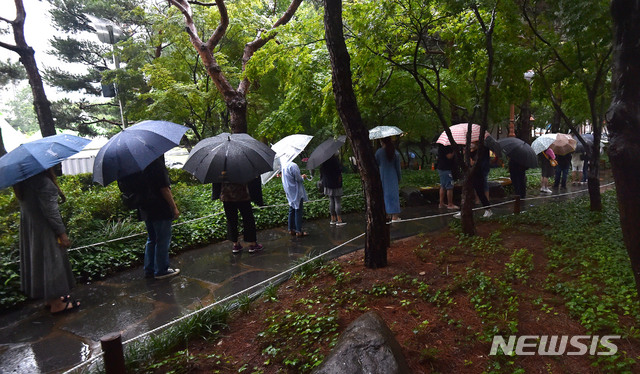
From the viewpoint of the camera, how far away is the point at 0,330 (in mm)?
4223

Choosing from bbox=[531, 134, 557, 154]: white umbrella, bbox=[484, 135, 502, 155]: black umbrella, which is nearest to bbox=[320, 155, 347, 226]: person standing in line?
bbox=[484, 135, 502, 155]: black umbrella

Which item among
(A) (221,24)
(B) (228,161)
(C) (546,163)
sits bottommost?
(C) (546,163)

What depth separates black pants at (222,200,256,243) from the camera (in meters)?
6.23

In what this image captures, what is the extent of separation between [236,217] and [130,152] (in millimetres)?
2230

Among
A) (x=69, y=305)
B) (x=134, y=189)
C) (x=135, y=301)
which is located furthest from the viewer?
(x=134, y=189)

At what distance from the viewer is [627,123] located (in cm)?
228

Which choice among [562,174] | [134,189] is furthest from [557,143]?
[134,189]

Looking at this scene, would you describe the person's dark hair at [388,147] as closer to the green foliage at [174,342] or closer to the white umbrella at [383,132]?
the white umbrella at [383,132]

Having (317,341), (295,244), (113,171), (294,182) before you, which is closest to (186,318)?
(317,341)

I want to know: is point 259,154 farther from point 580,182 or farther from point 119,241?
point 580,182

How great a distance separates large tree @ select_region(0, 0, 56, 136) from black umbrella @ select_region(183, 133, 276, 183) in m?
9.48

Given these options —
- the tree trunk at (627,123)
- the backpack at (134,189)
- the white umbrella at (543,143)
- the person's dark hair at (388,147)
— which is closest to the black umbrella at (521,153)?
the white umbrella at (543,143)

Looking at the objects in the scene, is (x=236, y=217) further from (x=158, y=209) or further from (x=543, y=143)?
(x=543, y=143)

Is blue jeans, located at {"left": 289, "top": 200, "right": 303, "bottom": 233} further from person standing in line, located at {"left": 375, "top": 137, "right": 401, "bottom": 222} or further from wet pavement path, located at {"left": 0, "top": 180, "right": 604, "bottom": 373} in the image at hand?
person standing in line, located at {"left": 375, "top": 137, "right": 401, "bottom": 222}
